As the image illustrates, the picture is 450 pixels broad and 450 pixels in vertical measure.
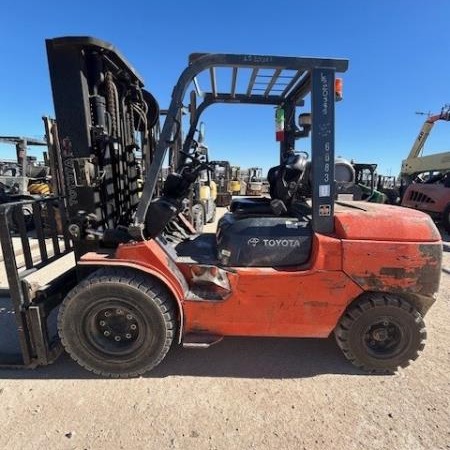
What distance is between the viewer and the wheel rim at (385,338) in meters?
2.98

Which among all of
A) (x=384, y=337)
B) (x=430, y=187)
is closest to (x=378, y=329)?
(x=384, y=337)

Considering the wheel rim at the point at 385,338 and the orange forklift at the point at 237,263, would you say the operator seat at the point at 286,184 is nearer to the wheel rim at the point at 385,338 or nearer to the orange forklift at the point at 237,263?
the orange forklift at the point at 237,263

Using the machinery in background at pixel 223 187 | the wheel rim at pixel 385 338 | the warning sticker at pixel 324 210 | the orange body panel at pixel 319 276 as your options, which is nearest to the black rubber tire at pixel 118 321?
the orange body panel at pixel 319 276

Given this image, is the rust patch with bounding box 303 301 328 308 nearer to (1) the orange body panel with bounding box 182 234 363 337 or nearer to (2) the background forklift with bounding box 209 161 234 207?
(1) the orange body panel with bounding box 182 234 363 337

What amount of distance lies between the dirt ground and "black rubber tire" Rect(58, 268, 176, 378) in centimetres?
17

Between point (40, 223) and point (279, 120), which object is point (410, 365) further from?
point (40, 223)

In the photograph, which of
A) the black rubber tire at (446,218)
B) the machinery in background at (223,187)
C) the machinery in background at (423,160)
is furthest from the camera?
the machinery in background at (223,187)

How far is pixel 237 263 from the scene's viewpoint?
9.57 ft

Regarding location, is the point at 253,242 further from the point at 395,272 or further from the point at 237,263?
the point at 395,272

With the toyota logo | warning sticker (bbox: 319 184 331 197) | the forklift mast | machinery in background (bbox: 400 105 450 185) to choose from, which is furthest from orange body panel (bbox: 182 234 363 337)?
machinery in background (bbox: 400 105 450 185)

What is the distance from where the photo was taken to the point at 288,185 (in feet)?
10.3

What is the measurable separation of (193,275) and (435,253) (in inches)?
82.9

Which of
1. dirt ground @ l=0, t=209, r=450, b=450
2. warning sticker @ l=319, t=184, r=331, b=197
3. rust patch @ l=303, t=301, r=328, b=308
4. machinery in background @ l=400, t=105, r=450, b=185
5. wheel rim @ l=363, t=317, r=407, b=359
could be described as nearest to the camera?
dirt ground @ l=0, t=209, r=450, b=450

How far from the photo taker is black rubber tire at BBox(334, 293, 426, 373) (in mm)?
2922
